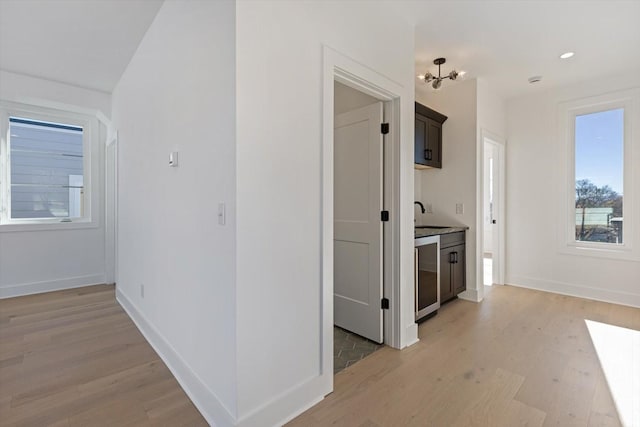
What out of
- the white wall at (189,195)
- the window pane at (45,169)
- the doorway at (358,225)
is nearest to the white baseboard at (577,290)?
the doorway at (358,225)

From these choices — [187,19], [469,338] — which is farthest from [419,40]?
[469,338]

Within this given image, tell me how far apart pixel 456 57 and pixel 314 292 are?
9.91 ft

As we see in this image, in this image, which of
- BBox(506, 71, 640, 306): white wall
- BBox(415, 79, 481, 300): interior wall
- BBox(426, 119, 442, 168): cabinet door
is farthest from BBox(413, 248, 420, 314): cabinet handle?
BBox(506, 71, 640, 306): white wall

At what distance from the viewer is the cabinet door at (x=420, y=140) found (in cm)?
361

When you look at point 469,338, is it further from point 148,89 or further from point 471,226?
point 148,89

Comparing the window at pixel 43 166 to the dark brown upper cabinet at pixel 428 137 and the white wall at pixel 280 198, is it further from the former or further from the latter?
the dark brown upper cabinet at pixel 428 137

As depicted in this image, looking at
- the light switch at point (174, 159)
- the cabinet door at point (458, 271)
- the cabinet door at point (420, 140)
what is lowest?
the cabinet door at point (458, 271)

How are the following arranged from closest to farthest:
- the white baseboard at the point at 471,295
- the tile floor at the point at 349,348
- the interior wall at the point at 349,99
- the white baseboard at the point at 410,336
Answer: the tile floor at the point at 349,348 < the white baseboard at the point at 410,336 < the interior wall at the point at 349,99 < the white baseboard at the point at 471,295

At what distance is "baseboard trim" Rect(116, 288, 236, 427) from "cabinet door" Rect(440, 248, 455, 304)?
2.57 m

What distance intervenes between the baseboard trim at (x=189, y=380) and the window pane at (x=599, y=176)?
4751mm

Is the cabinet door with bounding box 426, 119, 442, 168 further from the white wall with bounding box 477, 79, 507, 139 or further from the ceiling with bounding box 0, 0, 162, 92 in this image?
the ceiling with bounding box 0, 0, 162, 92

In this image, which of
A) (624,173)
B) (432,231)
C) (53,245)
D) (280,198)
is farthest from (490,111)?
(53,245)

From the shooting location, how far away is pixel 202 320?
1.81 m

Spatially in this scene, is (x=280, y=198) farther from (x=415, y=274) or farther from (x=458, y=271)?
(x=458, y=271)
